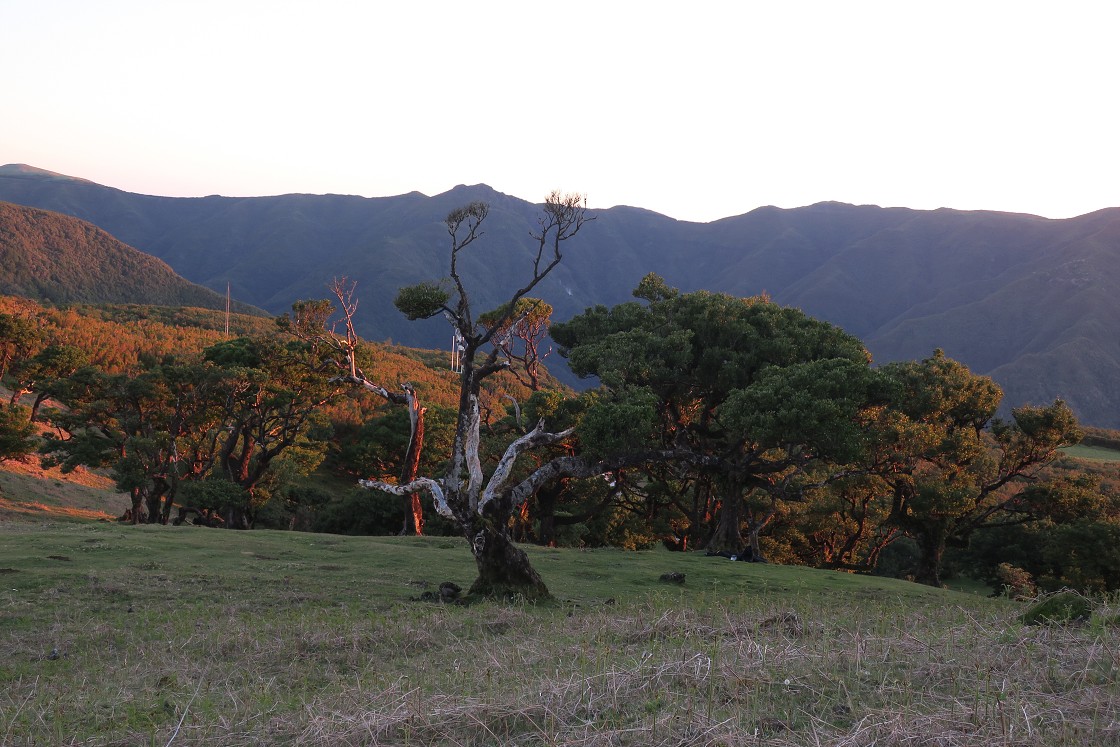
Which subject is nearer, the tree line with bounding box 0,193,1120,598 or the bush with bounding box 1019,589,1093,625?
the bush with bounding box 1019,589,1093,625

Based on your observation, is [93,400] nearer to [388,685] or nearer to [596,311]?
[596,311]

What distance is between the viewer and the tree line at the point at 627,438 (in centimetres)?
1830

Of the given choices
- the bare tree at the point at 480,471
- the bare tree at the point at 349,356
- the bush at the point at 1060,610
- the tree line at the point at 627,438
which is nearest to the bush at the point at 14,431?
the tree line at the point at 627,438

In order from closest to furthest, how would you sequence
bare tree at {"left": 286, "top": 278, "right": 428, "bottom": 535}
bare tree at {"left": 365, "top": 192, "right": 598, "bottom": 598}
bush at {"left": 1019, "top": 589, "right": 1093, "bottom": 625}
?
bush at {"left": 1019, "top": 589, "right": 1093, "bottom": 625} < bare tree at {"left": 365, "top": 192, "right": 598, "bottom": 598} < bare tree at {"left": 286, "top": 278, "right": 428, "bottom": 535}

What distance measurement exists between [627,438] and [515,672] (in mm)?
13951

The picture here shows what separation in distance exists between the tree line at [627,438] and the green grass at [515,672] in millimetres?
4851

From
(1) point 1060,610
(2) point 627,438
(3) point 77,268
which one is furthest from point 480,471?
(3) point 77,268

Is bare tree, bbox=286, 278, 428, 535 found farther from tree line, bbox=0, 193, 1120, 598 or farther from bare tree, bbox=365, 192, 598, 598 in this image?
bare tree, bbox=365, 192, 598, 598

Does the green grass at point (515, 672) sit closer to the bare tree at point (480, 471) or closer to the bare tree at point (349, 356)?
the bare tree at point (480, 471)

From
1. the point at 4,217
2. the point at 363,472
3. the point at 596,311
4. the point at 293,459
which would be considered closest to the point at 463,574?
the point at 596,311

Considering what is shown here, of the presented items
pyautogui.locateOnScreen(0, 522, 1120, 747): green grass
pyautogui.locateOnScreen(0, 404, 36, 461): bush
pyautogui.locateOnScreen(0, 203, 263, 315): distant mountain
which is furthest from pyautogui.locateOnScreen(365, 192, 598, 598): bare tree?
pyautogui.locateOnScreen(0, 203, 263, 315): distant mountain

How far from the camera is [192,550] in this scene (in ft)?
67.5

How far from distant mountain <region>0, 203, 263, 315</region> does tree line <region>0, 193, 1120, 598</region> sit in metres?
93.2

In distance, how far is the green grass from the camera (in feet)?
17.9
